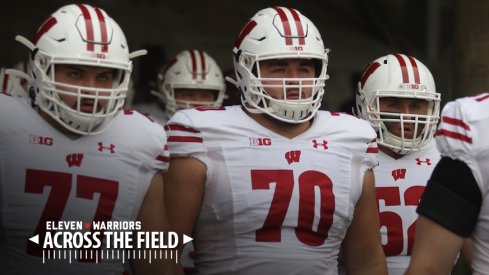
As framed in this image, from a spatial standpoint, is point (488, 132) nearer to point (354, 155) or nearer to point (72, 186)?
point (354, 155)

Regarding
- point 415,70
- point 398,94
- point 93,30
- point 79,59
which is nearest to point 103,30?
point 93,30

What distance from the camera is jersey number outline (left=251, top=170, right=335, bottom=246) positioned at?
3553 mm

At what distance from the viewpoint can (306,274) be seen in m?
3.58

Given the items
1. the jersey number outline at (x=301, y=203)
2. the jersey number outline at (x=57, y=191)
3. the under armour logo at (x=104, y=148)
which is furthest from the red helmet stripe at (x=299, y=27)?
the jersey number outline at (x=57, y=191)

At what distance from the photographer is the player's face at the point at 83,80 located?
3.36m

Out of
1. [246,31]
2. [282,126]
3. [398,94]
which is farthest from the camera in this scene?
[398,94]

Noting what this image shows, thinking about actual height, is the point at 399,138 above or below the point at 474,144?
below

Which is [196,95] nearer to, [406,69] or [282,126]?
[406,69]

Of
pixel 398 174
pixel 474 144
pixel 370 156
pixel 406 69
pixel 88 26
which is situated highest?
pixel 88 26

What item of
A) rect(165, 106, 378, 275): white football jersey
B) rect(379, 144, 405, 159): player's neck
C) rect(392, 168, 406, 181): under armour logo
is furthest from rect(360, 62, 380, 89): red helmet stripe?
rect(165, 106, 378, 275): white football jersey

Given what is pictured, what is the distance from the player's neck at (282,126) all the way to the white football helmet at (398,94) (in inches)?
25.3

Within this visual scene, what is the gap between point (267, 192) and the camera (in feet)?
11.7

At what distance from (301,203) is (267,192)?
0.43 ft

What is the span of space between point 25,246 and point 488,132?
1584 millimetres
